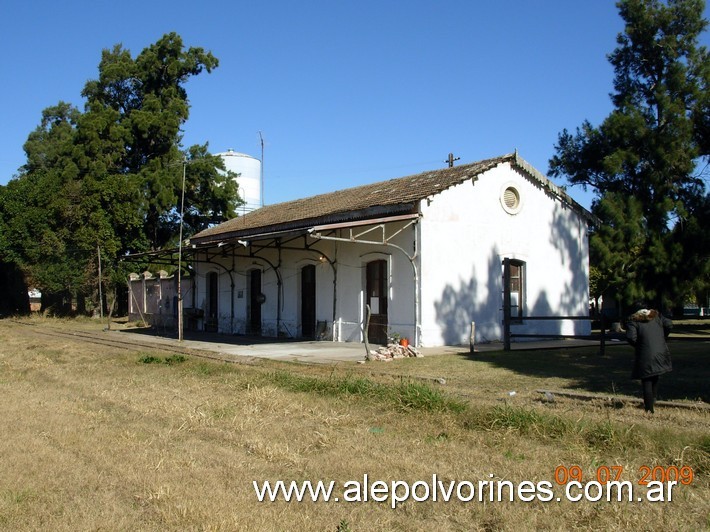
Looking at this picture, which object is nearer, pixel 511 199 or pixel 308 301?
pixel 511 199

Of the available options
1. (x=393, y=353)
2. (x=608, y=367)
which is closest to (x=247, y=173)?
(x=393, y=353)

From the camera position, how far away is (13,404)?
338 inches

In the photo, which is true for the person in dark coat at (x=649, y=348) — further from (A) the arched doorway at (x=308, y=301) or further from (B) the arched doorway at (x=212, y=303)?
(B) the arched doorway at (x=212, y=303)

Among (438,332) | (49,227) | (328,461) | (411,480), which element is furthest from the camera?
(49,227)

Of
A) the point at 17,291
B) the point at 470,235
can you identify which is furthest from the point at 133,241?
the point at 470,235

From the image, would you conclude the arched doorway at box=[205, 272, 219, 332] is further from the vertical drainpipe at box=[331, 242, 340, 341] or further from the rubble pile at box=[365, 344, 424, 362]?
A: the rubble pile at box=[365, 344, 424, 362]

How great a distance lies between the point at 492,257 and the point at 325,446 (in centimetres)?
1357

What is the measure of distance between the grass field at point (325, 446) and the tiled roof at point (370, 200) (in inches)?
292

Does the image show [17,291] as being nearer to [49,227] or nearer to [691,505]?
[49,227]

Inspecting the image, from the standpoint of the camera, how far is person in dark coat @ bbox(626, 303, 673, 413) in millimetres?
7645

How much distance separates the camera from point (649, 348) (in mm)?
7742

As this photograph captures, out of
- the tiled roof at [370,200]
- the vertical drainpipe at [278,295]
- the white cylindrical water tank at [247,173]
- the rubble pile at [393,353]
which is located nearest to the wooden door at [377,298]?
the tiled roof at [370,200]

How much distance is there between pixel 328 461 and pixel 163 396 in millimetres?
4195

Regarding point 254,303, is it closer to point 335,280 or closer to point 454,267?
point 335,280
